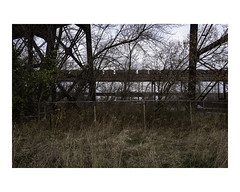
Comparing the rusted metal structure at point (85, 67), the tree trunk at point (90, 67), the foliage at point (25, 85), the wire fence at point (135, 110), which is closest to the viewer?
the foliage at point (25, 85)

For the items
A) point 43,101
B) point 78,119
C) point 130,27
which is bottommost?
point 78,119

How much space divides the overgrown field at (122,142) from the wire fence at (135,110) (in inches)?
2.1

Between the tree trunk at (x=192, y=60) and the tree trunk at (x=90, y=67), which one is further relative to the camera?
the tree trunk at (x=90, y=67)

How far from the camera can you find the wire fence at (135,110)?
6.43 metres

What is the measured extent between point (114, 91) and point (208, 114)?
17.7 feet

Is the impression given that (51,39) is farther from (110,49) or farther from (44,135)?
(44,135)

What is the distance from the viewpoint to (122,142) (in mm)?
4453

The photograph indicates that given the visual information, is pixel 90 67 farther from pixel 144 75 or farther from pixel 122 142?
pixel 122 142

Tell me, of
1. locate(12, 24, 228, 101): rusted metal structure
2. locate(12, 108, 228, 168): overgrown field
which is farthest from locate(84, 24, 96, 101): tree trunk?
locate(12, 108, 228, 168): overgrown field

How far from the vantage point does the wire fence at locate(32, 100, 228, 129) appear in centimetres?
643

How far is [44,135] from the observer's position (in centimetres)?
525

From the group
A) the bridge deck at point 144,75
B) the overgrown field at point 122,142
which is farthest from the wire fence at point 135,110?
Answer: the bridge deck at point 144,75

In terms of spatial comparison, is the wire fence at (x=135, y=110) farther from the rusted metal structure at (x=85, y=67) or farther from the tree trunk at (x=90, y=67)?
the tree trunk at (x=90, y=67)

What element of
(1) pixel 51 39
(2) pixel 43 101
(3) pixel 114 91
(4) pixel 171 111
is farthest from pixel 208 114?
(1) pixel 51 39
